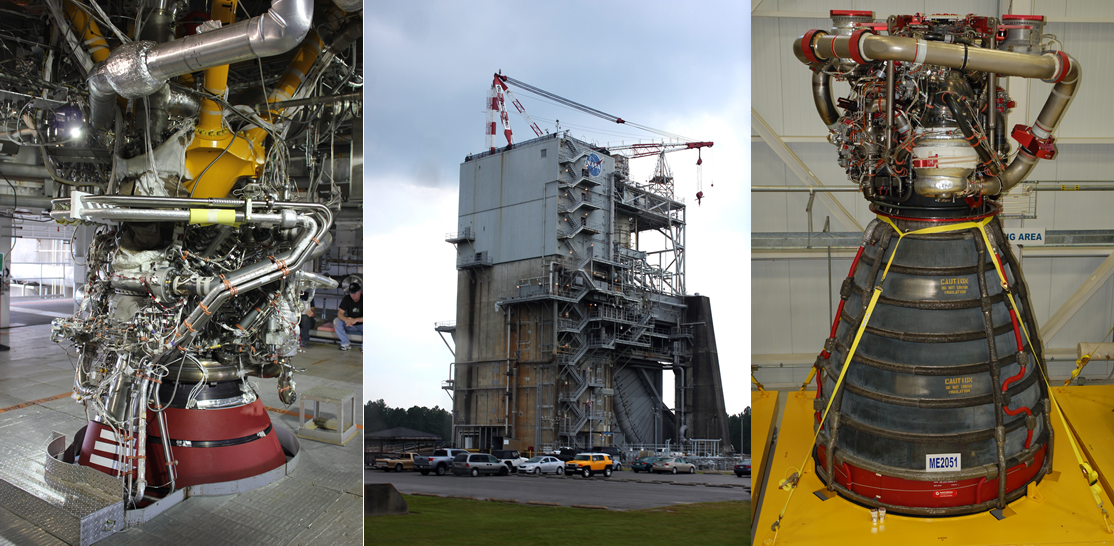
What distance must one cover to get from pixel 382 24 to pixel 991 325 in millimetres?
4373

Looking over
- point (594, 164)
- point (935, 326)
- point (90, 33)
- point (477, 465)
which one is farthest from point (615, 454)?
point (90, 33)

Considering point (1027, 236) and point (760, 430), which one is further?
point (1027, 236)

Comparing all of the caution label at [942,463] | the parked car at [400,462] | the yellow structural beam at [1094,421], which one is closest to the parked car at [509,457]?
the parked car at [400,462]

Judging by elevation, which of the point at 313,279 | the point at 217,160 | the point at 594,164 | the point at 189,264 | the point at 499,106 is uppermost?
the point at 217,160

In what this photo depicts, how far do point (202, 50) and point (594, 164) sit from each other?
3107mm

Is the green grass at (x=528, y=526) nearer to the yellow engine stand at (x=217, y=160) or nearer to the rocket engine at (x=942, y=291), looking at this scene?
the rocket engine at (x=942, y=291)

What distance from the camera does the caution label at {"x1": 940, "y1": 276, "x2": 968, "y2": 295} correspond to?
15.0 ft

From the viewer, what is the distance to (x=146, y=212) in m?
5.71

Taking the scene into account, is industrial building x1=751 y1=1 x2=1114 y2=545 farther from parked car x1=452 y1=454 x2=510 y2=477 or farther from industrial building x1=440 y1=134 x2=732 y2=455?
parked car x1=452 y1=454 x2=510 y2=477

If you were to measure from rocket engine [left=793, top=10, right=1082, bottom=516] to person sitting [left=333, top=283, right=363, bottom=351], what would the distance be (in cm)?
580

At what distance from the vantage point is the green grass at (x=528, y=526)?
3.87 metres

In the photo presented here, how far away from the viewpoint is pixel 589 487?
4000 mm

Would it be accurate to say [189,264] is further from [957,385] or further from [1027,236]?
[1027,236]

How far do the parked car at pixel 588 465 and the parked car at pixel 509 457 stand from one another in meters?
0.29
